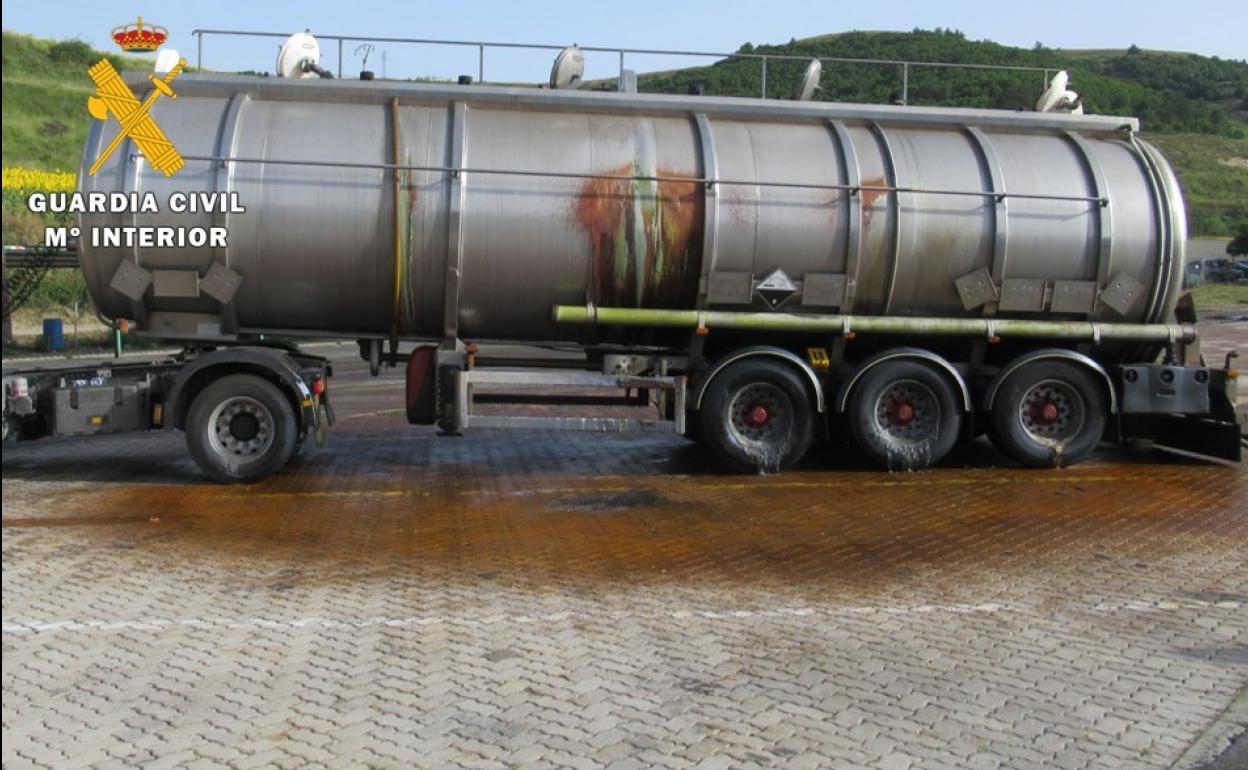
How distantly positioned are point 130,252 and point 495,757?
26.5 ft

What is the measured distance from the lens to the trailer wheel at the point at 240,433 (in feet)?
39.9

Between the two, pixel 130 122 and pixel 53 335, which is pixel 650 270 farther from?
pixel 53 335

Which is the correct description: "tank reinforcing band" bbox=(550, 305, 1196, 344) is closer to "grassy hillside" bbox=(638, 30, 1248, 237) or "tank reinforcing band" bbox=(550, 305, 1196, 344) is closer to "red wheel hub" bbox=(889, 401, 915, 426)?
"red wheel hub" bbox=(889, 401, 915, 426)

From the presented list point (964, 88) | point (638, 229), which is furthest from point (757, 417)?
point (964, 88)

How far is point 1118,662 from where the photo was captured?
7152mm

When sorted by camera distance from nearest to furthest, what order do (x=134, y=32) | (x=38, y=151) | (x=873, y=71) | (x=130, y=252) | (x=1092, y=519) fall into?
(x=1092, y=519)
(x=130, y=252)
(x=873, y=71)
(x=134, y=32)
(x=38, y=151)

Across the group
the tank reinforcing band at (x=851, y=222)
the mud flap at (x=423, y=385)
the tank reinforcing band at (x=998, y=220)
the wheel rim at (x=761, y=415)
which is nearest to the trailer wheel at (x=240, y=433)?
the mud flap at (x=423, y=385)

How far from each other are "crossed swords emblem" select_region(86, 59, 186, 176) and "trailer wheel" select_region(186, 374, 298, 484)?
2.10 meters

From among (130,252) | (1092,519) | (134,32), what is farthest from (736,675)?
(134,32)

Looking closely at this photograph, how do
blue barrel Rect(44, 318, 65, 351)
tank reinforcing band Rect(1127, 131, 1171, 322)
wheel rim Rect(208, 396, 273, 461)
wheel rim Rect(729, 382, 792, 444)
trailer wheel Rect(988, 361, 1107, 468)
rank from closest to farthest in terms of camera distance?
wheel rim Rect(208, 396, 273, 461), wheel rim Rect(729, 382, 792, 444), tank reinforcing band Rect(1127, 131, 1171, 322), trailer wheel Rect(988, 361, 1107, 468), blue barrel Rect(44, 318, 65, 351)

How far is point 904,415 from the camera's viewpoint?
43.4 feet

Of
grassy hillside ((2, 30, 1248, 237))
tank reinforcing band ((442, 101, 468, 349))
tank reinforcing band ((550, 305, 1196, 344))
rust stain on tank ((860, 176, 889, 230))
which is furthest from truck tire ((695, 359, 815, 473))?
grassy hillside ((2, 30, 1248, 237))

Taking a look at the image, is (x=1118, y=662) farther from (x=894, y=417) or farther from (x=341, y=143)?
(x=341, y=143)

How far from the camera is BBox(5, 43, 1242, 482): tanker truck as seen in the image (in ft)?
39.9
